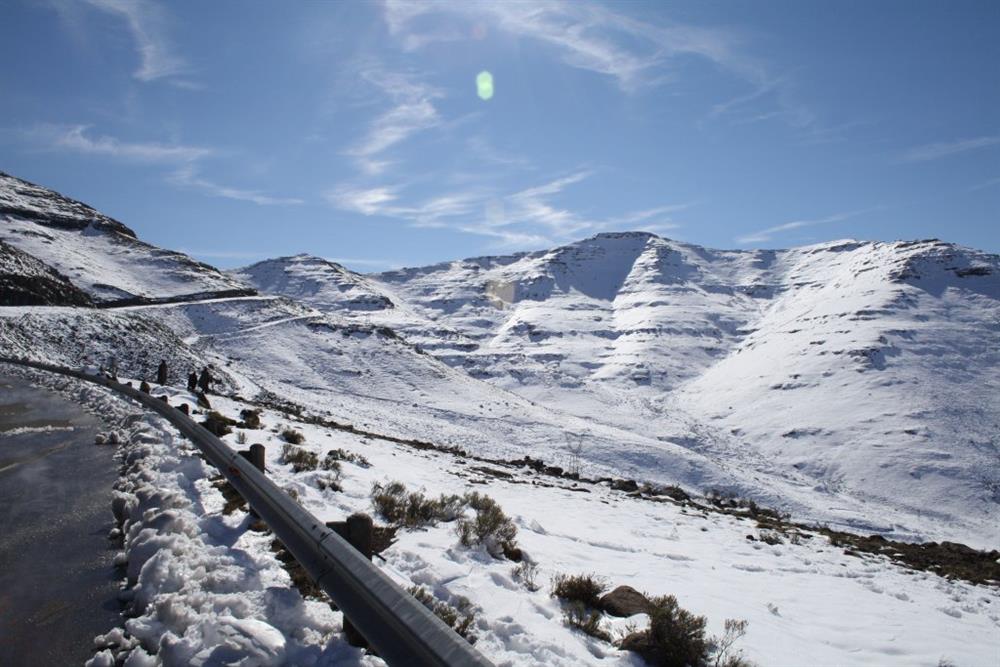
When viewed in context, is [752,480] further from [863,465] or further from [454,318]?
[454,318]

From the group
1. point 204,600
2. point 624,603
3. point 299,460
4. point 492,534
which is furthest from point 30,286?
point 624,603

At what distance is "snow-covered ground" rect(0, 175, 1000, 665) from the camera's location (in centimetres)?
469

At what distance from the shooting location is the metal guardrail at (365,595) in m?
2.31

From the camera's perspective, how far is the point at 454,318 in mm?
197500

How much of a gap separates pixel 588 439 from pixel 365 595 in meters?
50.0

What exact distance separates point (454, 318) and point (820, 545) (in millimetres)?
185370

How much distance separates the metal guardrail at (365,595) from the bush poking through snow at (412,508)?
3.36 meters

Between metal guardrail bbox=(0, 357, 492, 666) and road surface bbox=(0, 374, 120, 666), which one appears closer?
metal guardrail bbox=(0, 357, 492, 666)

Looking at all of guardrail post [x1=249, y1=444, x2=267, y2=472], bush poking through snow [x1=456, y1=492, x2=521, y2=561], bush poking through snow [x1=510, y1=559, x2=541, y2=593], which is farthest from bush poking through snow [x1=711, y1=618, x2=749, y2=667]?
guardrail post [x1=249, y1=444, x2=267, y2=472]

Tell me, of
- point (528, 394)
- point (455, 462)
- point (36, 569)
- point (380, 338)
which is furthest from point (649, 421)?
point (36, 569)

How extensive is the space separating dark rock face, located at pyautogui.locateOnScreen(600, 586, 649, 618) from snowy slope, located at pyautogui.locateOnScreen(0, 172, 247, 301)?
7458cm

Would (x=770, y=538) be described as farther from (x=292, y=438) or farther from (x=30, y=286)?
(x=30, y=286)

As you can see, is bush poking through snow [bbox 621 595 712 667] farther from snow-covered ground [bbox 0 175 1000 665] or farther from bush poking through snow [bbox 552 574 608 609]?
bush poking through snow [bbox 552 574 608 609]

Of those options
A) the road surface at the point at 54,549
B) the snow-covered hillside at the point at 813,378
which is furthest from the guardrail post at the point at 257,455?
the snow-covered hillside at the point at 813,378
